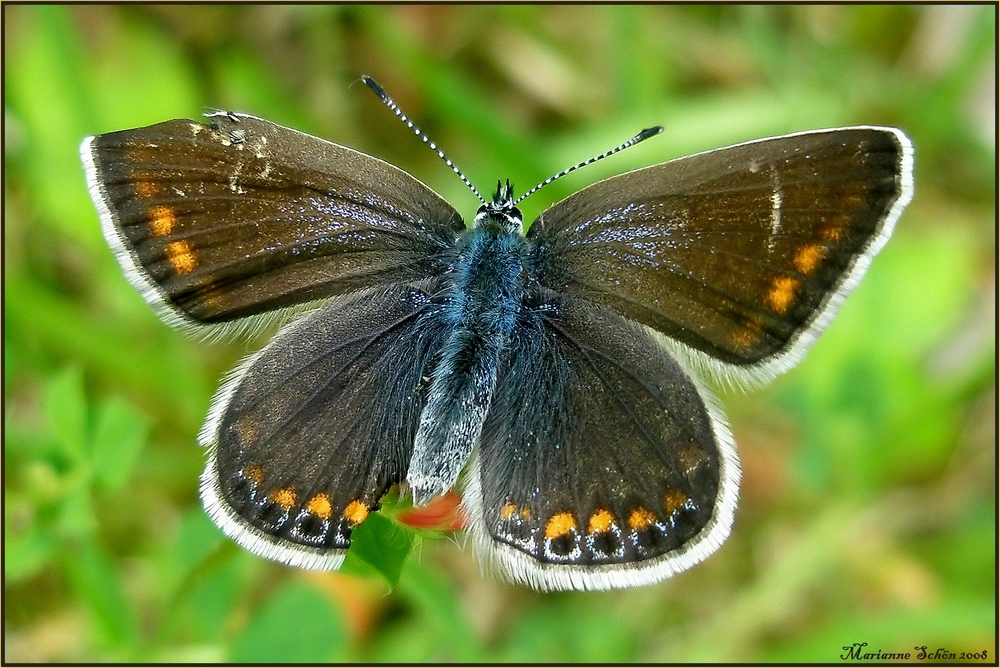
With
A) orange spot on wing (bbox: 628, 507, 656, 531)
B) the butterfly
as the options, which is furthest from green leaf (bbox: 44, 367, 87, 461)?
orange spot on wing (bbox: 628, 507, 656, 531)

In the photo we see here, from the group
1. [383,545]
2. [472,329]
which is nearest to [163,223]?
[472,329]

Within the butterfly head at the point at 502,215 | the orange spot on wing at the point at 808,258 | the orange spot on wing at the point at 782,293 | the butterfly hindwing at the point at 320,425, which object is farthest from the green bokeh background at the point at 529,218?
the orange spot on wing at the point at 808,258

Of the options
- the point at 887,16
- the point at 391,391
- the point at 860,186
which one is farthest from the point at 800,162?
the point at 887,16

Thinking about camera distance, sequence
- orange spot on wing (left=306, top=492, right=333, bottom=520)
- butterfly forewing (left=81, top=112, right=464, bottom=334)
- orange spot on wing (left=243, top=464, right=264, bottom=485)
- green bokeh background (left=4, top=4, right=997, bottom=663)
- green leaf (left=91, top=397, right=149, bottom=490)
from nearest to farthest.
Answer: orange spot on wing (left=306, top=492, right=333, bottom=520)
orange spot on wing (left=243, top=464, right=264, bottom=485)
butterfly forewing (left=81, top=112, right=464, bottom=334)
green leaf (left=91, top=397, right=149, bottom=490)
green bokeh background (left=4, top=4, right=997, bottom=663)

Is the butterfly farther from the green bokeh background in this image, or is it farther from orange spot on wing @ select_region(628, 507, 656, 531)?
the green bokeh background

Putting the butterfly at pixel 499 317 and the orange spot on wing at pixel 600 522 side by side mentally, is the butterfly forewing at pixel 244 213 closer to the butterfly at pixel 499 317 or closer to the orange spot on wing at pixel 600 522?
the butterfly at pixel 499 317

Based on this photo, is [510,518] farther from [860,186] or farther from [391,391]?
[860,186]
